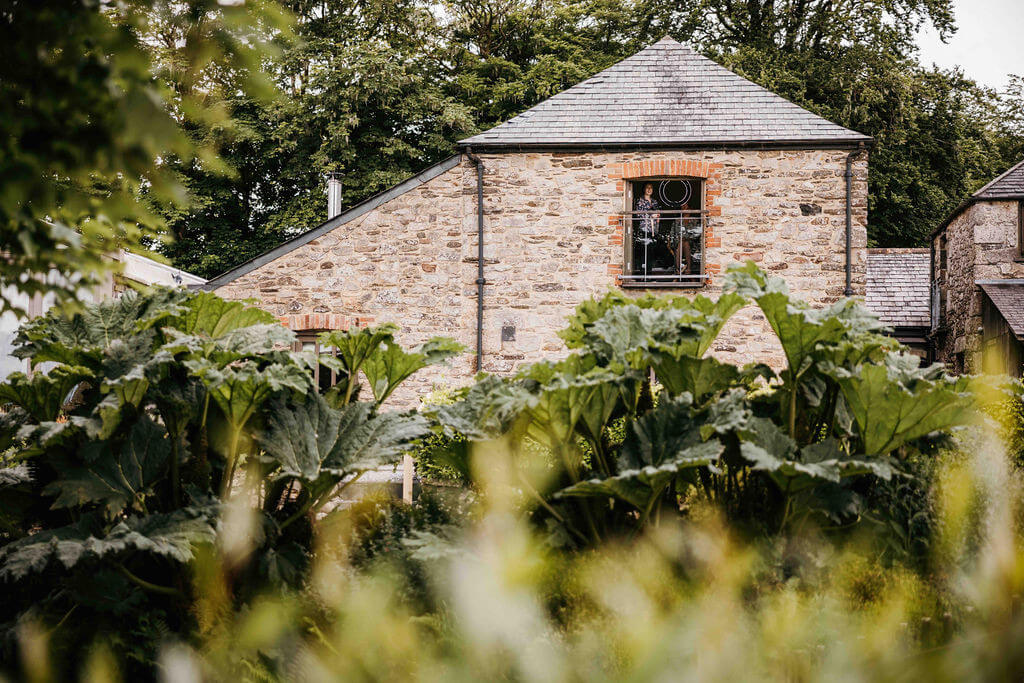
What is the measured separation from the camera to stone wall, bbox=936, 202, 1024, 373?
1250 centimetres

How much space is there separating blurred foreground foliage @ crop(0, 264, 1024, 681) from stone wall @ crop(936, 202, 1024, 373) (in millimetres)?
9942

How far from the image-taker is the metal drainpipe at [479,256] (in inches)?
415

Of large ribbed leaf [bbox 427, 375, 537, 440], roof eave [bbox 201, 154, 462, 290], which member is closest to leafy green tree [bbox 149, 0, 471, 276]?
roof eave [bbox 201, 154, 462, 290]

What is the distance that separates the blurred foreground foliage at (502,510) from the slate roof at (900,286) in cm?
1224

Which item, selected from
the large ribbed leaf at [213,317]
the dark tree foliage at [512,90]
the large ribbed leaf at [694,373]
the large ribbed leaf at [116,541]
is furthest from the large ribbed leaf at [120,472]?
the dark tree foliage at [512,90]

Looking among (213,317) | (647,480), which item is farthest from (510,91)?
(647,480)

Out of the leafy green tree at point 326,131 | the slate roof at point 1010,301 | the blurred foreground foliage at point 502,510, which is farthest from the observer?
the leafy green tree at point 326,131

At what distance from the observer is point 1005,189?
1258 centimetres

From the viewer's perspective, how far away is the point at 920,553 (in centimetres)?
354

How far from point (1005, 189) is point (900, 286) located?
11.9 feet

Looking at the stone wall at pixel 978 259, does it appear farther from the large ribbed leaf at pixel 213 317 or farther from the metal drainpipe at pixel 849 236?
the large ribbed leaf at pixel 213 317

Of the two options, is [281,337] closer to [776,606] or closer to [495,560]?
[495,560]

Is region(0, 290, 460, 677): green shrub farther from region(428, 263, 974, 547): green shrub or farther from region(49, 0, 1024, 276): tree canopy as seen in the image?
region(49, 0, 1024, 276): tree canopy

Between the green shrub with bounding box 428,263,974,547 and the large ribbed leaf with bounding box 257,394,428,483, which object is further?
the large ribbed leaf with bounding box 257,394,428,483
